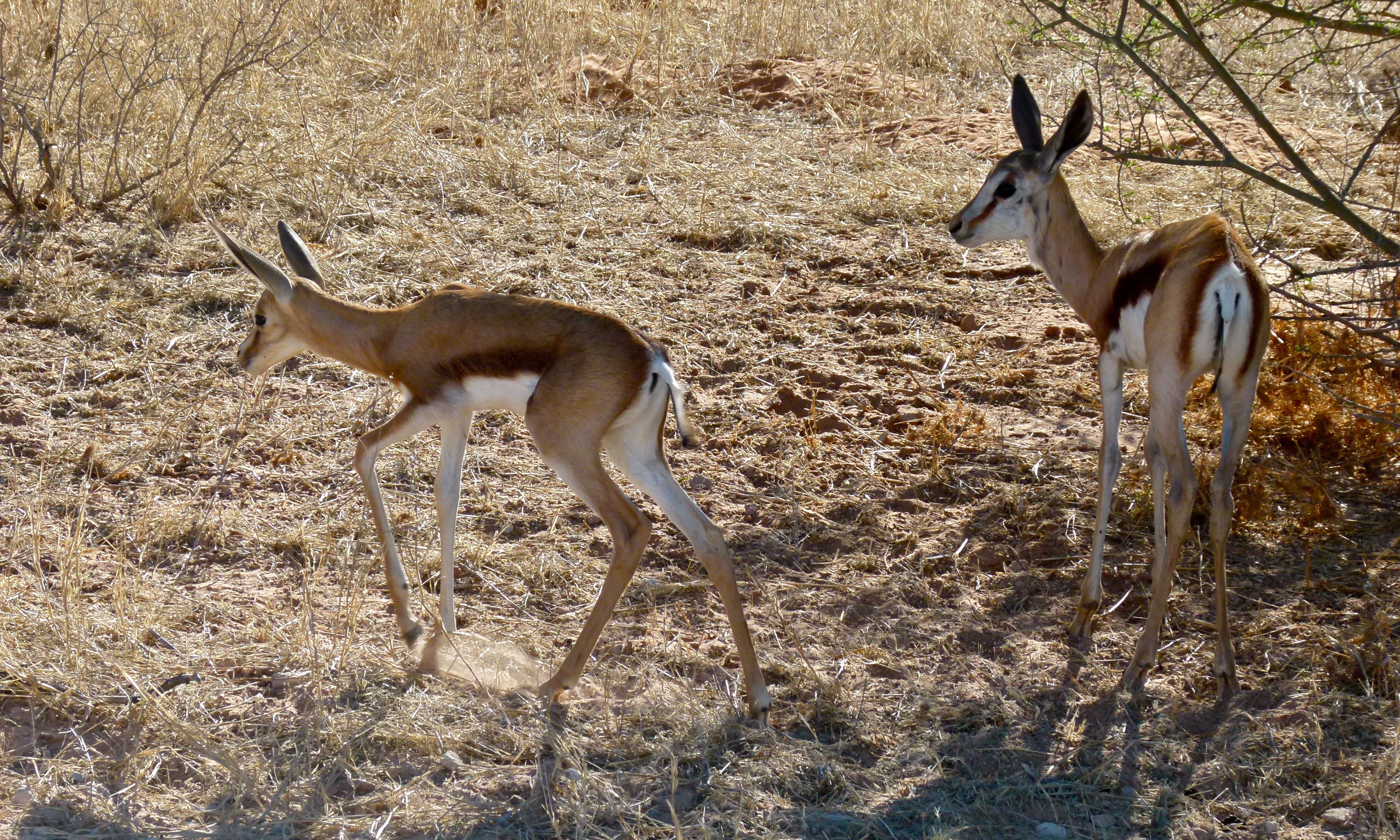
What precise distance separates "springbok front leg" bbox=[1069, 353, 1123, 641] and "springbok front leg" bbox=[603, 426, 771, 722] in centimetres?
127

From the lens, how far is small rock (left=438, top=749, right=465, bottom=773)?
12.9 feet

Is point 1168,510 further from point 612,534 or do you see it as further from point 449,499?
point 449,499

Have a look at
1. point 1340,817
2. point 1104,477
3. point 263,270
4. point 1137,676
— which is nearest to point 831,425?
point 1104,477

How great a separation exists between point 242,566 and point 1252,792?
3688mm

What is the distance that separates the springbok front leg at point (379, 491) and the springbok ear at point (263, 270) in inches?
28.3

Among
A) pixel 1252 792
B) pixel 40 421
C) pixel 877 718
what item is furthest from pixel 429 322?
Result: pixel 1252 792

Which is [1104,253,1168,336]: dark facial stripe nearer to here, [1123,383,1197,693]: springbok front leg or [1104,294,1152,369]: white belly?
[1104,294,1152,369]: white belly

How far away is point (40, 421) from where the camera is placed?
599 cm

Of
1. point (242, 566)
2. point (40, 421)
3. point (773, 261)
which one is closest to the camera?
point (242, 566)

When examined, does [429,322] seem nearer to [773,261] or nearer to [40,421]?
→ [40,421]

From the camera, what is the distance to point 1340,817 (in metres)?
3.72

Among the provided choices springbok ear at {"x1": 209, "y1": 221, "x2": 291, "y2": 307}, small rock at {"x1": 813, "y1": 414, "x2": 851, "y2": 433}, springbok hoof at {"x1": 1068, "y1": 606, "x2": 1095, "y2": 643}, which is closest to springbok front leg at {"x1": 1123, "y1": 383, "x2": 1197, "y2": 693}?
springbok hoof at {"x1": 1068, "y1": 606, "x2": 1095, "y2": 643}

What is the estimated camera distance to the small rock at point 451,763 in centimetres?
393

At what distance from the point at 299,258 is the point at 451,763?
234 centimetres
